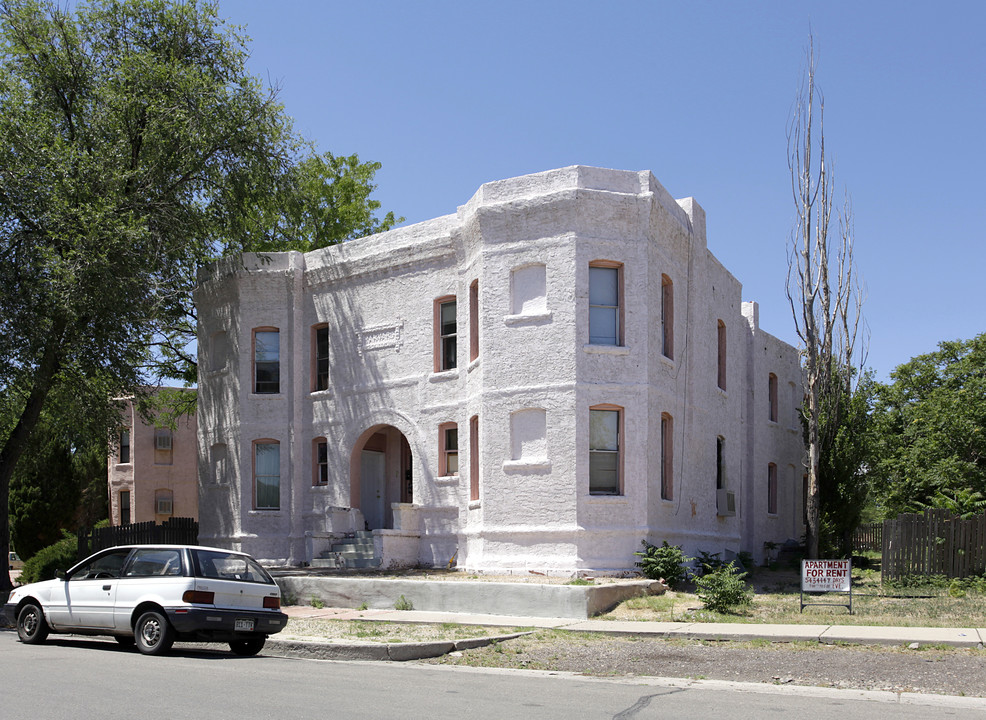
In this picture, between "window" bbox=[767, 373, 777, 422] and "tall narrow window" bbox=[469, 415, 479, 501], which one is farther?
"window" bbox=[767, 373, 777, 422]

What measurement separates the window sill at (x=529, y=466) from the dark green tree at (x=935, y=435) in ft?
27.4

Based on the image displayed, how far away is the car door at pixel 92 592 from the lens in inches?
514

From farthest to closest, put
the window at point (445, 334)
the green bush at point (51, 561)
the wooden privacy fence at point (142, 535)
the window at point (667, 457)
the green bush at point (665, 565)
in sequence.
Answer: the green bush at point (51, 561)
the wooden privacy fence at point (142, 535)
the window at point (445, 334)
the window at point (667, 457)
the green bush at point (665, 565)

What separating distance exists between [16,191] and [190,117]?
437 centimetres

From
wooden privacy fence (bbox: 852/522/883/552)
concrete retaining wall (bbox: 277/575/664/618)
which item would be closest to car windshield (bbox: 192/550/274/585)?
concrete retaining wall (bbox: 277/575/664/618)

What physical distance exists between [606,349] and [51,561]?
71.9ft

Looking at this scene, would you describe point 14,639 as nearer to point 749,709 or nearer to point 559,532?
point 559,532

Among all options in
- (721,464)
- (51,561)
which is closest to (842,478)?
(721,464)

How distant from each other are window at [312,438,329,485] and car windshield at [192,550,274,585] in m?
12.6

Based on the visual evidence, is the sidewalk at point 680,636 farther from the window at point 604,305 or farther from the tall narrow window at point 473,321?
the tall narrow window at point 473,321

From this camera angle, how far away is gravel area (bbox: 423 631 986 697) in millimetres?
10500

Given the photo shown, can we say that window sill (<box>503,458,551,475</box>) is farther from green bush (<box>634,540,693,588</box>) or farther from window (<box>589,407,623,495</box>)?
green bush (<box>634,540,693,588</box>)

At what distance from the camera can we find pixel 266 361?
27062 millimetres

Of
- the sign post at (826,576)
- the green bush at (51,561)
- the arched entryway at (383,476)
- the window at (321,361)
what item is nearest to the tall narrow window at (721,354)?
the arched entryway at (383,476)
